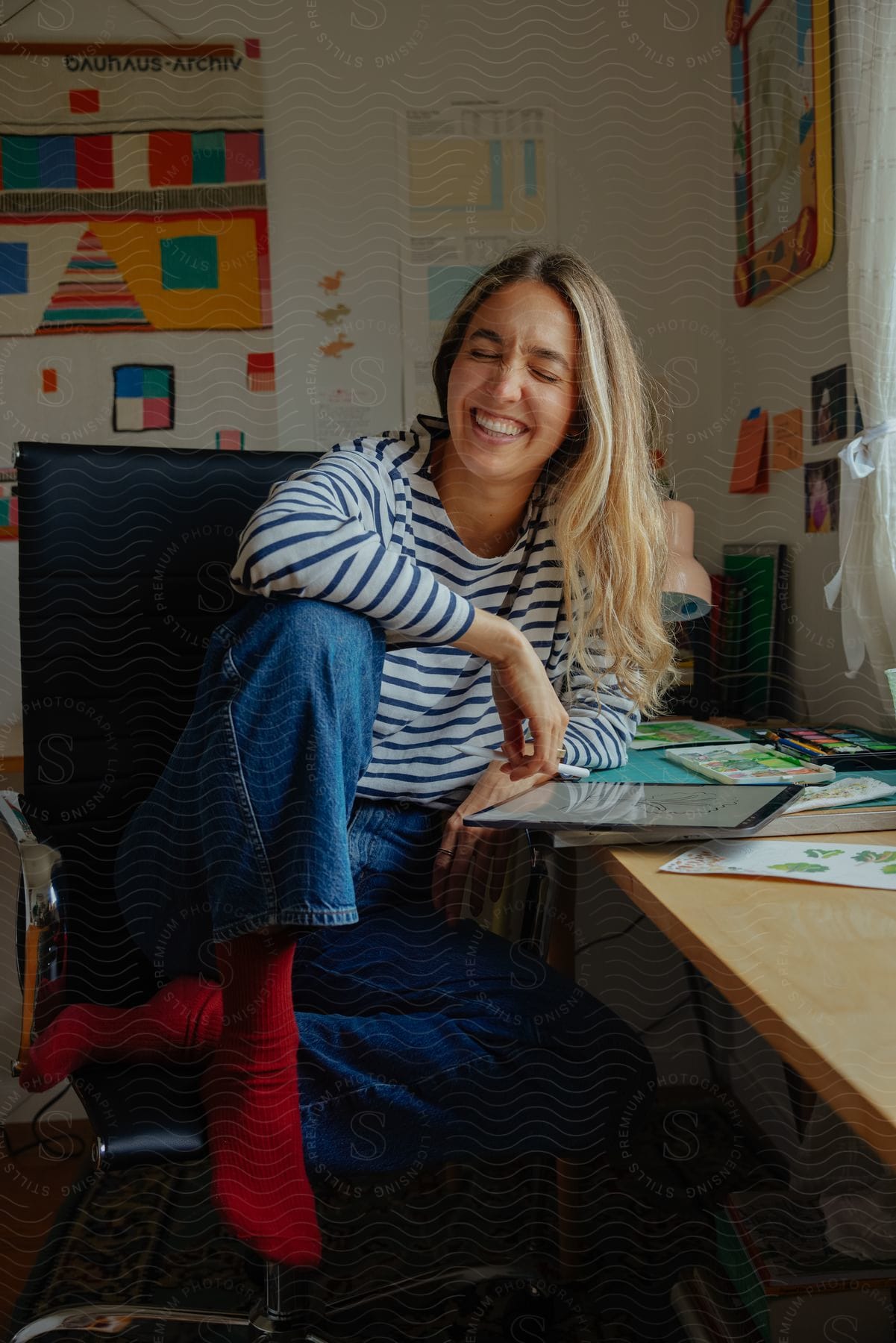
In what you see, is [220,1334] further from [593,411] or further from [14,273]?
[14,273]

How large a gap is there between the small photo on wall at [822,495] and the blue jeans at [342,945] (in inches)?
30.5

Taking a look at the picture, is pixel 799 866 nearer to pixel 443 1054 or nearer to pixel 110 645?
pixel 443 1054

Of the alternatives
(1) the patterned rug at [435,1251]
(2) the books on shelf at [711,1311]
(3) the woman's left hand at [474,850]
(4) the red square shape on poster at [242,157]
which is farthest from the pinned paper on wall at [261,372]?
(2) the books on shelf at [711,1311]

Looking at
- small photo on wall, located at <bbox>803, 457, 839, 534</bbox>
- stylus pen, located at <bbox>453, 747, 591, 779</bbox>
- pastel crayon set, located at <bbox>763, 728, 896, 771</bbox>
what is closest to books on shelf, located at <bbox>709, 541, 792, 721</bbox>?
small photo on wall, located at <bbox>803, 457, 839, 534</bbox>

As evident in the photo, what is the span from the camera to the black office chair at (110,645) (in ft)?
3.54

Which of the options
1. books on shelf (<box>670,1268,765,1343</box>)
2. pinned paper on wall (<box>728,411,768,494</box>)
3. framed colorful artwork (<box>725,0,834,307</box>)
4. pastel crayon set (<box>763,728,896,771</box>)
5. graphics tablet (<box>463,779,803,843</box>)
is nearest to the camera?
graphics tablet (<box>463,779,803,843</box>)

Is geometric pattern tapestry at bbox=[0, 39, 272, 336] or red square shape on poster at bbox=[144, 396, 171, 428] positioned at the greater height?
geometric pattern tapestry at bbox=[0, 39, 272, 336]

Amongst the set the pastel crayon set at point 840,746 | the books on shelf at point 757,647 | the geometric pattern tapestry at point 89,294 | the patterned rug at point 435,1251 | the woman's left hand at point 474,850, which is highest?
the geometric pattern tapestry at point 89,294

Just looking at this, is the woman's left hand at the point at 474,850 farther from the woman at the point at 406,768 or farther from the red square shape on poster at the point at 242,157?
the red square shape on poster at the point at 242,157

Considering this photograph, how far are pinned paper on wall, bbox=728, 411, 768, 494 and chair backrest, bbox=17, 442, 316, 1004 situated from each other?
2.65ft

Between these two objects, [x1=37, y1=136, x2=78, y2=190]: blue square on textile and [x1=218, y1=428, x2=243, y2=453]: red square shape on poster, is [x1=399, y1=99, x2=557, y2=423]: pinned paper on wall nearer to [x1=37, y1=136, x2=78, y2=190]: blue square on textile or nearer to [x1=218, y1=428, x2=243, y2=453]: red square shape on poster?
[x1=218, y1=428, x2=243, y2=453]: red square shape on poster

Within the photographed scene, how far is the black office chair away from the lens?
108 centimetres

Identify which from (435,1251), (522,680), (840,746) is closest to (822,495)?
(840,746)

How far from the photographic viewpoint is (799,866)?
0.76 m
